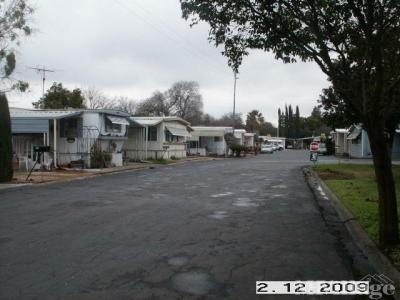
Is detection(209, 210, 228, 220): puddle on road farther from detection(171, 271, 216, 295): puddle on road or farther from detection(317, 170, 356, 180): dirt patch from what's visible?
detection(317, 170, 356, 180): dirt patch

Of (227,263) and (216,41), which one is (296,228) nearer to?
(227,263)

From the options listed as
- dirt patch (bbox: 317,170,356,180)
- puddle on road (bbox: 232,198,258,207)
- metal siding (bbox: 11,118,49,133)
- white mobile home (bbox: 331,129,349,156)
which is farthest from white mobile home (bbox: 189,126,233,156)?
puddle on road (bbox: 232,198,258,207)

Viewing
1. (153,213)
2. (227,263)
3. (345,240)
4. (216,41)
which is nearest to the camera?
(227,263)

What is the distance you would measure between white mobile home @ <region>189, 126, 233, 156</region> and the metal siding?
32.7m

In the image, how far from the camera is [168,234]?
8.96 metres

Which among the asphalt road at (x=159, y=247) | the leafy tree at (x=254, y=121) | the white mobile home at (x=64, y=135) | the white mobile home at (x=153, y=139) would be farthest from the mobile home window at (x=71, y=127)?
the leafy tree at (x=254, y=121)

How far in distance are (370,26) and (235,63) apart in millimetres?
2934

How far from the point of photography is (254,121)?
134 metres

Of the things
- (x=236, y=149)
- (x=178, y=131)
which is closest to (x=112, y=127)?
(x=178, y=131)

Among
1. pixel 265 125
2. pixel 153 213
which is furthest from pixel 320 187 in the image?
pixel 265 125

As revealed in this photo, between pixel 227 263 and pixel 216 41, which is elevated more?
pixel 216 41

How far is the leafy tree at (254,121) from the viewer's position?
5079 inches

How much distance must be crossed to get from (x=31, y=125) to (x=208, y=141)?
36.7 meters

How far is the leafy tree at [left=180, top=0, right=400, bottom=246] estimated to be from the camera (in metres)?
7.68
